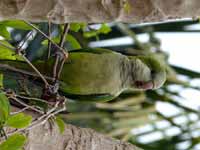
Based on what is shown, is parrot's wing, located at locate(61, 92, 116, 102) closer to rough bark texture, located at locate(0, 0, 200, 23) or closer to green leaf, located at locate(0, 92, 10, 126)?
green leaf, located at locate(0, 92, 10, 126)

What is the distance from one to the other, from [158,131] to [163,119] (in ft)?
0.24

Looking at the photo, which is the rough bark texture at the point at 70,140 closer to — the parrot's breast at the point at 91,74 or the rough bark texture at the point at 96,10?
the parrot's breast at the point at 91,74

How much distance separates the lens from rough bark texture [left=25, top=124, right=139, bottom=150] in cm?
109

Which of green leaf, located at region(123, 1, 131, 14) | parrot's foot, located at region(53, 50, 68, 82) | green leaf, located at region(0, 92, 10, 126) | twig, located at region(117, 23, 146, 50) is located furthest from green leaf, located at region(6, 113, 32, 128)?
twig, located at region(117, 23, 146, 50)

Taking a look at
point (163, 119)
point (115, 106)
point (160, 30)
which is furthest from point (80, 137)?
point (160, 30)

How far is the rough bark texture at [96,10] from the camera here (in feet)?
2.38

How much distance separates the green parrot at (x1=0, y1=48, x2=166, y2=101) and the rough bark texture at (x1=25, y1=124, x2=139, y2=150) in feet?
0.32

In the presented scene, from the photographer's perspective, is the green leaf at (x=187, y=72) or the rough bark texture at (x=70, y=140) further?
the green leaf at (x=187, y=72)

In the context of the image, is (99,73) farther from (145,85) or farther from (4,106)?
(4,106)

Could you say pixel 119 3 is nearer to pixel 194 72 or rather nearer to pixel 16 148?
pixel 16 148

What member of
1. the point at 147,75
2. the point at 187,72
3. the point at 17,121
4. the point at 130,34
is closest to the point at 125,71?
the point at 147,75

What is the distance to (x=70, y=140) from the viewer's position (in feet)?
3.81

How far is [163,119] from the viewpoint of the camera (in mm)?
2141

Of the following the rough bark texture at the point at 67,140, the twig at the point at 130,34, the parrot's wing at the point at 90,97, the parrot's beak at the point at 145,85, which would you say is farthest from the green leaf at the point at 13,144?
the twig at the point at 130,34
